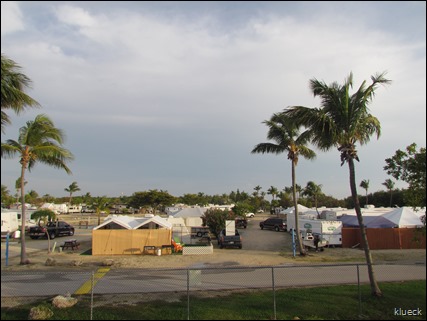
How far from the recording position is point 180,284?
13289 millimetres

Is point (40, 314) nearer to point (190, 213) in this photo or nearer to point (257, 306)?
point (257, 306)

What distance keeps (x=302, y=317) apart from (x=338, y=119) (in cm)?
654

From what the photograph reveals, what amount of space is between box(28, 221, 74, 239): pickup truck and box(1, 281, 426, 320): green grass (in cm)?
2598

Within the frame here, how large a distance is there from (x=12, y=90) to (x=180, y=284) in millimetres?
8870

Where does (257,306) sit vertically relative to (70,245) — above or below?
above

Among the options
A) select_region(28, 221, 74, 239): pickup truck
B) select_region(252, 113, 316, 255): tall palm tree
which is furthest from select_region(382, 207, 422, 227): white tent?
select_region(28, 221, 74, 239): pickup truck

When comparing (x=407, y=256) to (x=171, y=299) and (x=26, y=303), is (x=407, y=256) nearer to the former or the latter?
(x=171, y=299)

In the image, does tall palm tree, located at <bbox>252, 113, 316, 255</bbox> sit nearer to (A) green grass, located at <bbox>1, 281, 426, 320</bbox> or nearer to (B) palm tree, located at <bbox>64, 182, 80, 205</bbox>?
(A) green grass, located at <bbox>1, 281, 426, 320</bbox>

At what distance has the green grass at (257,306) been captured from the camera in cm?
876

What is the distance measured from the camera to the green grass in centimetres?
876

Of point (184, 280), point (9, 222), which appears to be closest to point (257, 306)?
point (184, 280)

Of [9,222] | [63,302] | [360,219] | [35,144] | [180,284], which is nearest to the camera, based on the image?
[63,302]

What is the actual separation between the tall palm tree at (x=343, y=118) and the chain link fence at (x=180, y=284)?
12.0 ft

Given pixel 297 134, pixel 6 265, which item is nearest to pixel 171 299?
Answer: pixel 6 265
